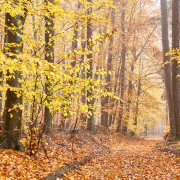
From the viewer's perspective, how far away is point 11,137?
5.20 meters

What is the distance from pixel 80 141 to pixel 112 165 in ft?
8.00

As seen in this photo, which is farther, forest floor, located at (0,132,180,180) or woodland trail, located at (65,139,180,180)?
woodland trail, located at (65,139,180,180)

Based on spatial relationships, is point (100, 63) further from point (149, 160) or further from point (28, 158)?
point (28, 158)

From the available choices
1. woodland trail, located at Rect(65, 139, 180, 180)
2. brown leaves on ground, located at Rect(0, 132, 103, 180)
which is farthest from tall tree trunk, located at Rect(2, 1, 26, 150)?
woodland trail, located at Rect(65, 139, 180, 180)

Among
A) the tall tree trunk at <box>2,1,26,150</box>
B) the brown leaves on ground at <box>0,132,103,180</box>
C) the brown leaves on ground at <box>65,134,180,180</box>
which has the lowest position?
the brown leaves on ground at <box>65,134,180,180</box>

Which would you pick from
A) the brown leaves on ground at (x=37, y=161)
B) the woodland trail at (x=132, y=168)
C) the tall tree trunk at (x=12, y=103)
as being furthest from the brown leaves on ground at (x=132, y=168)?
the tall tree trunk at (x=12, y=103)

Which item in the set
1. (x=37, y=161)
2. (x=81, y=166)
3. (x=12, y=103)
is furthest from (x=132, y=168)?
(x=12, y=103)

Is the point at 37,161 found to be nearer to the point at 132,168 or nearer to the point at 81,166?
the point at 81,166

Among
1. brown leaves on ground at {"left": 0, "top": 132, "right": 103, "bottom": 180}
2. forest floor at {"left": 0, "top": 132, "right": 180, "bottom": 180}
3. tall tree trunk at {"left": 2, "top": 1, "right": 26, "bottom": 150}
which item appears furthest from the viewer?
tall tree trunk at {"left": 2, "top": 1, "right": 26, "bottom": 150}

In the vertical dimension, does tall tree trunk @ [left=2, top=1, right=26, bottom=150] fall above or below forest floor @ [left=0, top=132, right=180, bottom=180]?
above

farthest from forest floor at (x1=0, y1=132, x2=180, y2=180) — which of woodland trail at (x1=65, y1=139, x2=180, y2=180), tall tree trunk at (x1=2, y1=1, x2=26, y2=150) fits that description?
tall tree trunk at (x1=2, y1=1, x2=26, y2=150)

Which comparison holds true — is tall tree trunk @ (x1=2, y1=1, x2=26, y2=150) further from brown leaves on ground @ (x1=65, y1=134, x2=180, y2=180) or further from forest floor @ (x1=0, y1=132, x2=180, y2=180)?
brown leaves on ground @ (x1=65, y1=134, x2=180, y2=180)

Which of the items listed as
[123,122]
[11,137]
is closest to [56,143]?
[11,137]

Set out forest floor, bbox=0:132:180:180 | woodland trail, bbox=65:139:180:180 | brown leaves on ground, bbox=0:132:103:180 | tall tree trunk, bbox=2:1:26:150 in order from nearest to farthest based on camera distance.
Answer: brown leaves on ground, bbox=0:132:103:180 < forest floor, bbox=0:132:180:180 < tall tree trunk, bbox=2:1:26:150 < woodland trail, bbox=65:139:180:180
